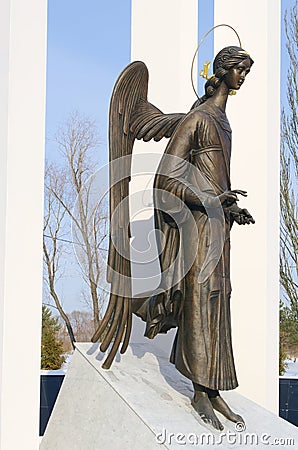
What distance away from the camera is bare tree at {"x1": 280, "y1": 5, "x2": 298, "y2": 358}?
7789 millimetres

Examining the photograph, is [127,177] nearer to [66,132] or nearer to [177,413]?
[177,413]

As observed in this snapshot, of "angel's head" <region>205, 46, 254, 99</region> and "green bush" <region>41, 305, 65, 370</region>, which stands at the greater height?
"angel's head" <region>205, 46, 254, 99</region>

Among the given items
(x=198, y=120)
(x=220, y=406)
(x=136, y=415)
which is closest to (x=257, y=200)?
(x=198, y=120)

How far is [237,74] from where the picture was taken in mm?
4074

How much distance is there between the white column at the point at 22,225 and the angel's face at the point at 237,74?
2284mm

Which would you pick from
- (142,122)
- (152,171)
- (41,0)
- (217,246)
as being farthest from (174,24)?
(41,0)

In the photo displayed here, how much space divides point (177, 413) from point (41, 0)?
96.8 inches

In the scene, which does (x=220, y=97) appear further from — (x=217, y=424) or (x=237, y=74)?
(x=217, y=424)

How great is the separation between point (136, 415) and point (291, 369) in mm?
4115

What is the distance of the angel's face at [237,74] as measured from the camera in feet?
13.3

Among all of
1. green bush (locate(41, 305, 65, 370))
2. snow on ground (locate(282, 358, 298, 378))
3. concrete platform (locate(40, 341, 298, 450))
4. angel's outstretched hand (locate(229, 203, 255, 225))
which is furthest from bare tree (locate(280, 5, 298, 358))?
angel's outstretched hand (locate(229, 203, 255, 225))

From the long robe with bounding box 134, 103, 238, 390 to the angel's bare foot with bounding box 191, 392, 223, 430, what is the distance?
3.6 inches

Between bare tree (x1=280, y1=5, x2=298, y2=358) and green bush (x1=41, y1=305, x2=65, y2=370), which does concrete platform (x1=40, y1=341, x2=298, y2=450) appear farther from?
bare tree (x1=280, y1=5, x2=298, y2=358)

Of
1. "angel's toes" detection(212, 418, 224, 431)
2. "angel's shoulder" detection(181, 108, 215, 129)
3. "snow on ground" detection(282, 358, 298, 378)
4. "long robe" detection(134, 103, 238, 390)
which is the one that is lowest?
"snow on ground" detection(282, 358, 298, 378)
